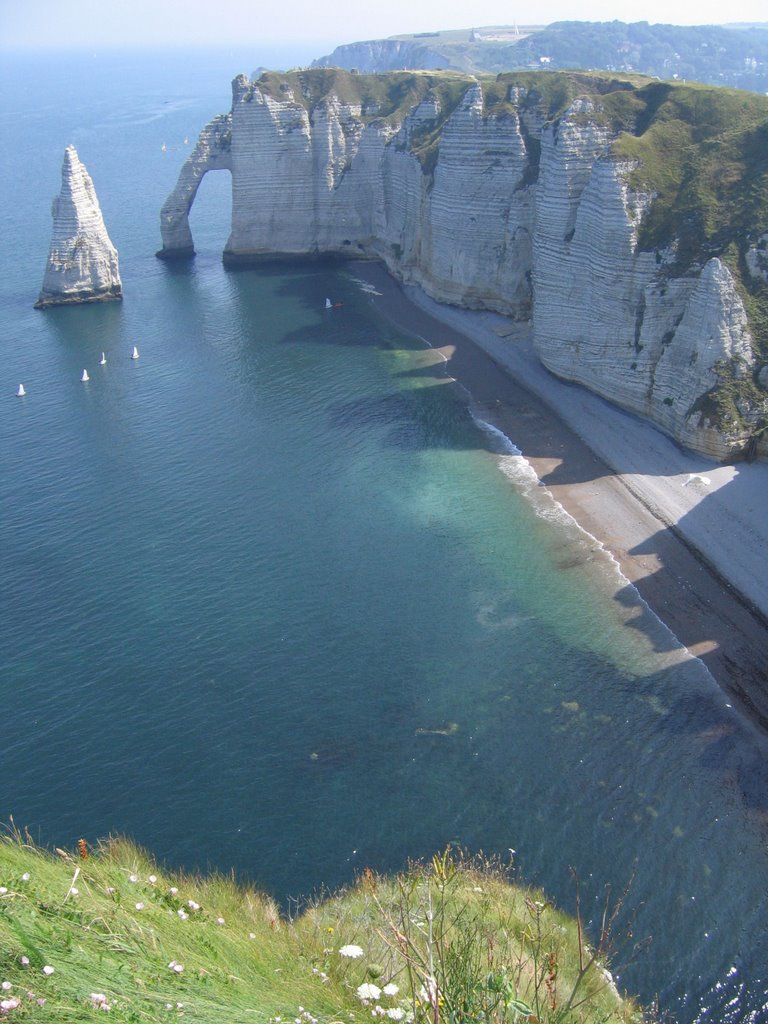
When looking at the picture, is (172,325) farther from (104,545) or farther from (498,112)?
(104,545)

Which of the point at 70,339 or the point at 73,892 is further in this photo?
the point at 70,339

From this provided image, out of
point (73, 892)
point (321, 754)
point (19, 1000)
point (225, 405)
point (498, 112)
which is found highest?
point (498, 112)

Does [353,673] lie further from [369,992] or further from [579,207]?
[579,207]

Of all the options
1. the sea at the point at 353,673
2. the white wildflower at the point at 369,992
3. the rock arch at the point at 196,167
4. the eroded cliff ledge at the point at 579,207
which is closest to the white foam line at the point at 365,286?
the eroded cliff ledge at the point at 579,207

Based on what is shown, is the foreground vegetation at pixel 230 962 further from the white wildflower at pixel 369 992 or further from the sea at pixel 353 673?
the sea at pixel 353 673

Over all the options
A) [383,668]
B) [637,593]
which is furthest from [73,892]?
[637,593]

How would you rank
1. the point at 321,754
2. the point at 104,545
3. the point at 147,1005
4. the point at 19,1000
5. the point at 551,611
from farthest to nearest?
the point at 104,545
the point at 551,611
the point at 321,754
the point at 147,1005
the point at 19,1000
